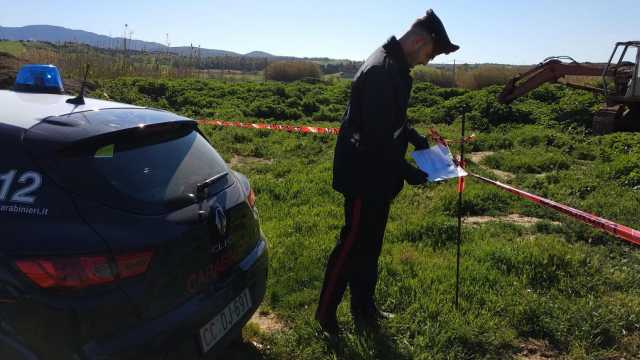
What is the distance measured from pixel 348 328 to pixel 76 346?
2.07 meters

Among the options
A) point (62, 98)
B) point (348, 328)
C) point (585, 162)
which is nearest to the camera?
point (62, 98)

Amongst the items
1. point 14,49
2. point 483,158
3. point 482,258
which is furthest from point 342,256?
point 14,49

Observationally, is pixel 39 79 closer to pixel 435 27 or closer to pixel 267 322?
pixel 267 322

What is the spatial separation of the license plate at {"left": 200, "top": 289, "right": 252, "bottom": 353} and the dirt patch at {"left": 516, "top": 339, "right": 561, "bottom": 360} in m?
1.93

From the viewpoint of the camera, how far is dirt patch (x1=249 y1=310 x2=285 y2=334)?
12.7 ft

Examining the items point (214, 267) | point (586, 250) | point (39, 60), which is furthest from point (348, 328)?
point (39, 60)

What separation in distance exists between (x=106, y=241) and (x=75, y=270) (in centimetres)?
16

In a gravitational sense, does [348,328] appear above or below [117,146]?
below

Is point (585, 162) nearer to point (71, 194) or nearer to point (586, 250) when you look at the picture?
point (586, 250)

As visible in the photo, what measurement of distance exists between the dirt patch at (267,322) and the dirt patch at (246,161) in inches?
220

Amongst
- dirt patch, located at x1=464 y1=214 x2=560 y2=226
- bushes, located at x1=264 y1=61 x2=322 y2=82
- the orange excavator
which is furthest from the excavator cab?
bushes, located at x1=264 y1=61 x2=322 y2=82

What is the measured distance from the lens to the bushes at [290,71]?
37281mm

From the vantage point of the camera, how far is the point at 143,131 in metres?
2.74

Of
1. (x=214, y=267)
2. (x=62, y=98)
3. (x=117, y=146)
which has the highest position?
(x=62, y=98)
